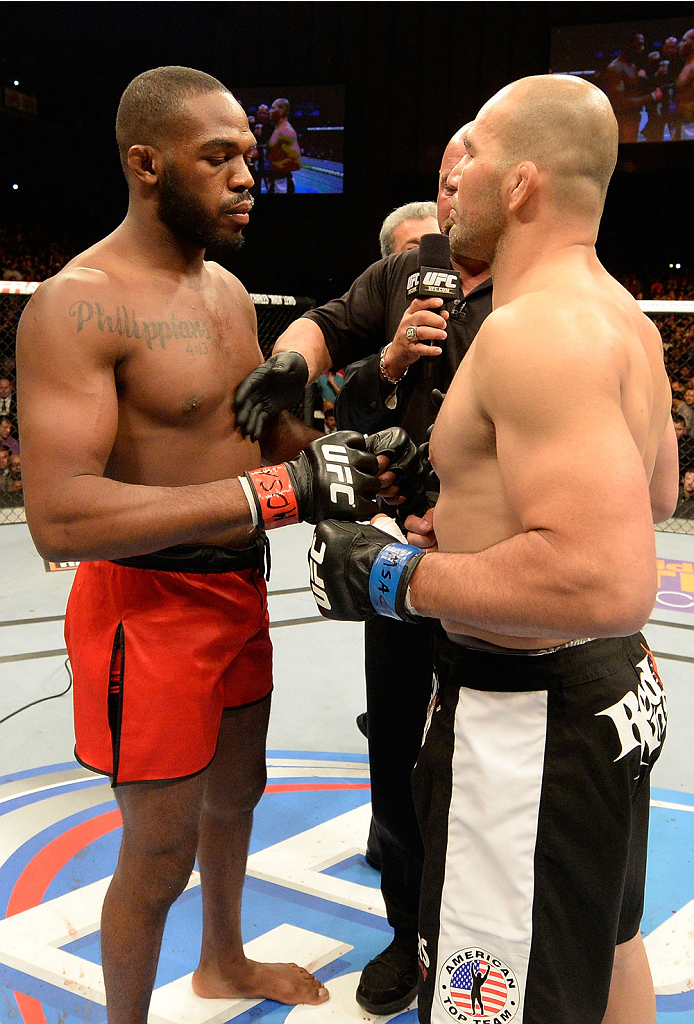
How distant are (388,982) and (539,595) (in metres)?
1.17

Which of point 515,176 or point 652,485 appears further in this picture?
point 652,485

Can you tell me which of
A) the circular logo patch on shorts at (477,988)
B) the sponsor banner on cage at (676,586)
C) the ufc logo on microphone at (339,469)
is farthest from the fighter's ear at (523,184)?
the sponsor banner on cage at (676,586)

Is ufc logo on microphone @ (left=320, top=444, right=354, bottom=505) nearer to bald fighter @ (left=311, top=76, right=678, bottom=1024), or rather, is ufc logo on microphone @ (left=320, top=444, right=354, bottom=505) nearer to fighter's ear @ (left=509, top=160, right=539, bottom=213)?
bald fighter @ (left=311, top=76, right=678, bottom=1024)

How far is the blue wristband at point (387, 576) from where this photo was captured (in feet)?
4.12

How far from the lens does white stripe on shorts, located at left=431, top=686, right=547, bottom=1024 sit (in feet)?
3.78

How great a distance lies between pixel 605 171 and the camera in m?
1.25

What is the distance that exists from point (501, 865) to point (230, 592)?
74 centimetres

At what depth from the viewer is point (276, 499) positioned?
4.99ft

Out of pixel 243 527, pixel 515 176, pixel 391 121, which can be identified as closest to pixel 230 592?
pixel 243 527

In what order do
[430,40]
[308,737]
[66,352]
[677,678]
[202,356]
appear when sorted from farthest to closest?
1. [430,40]
2. [677,678]
3. [308,737]
4. [202,356]
5. [66,352]

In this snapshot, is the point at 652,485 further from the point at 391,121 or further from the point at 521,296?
the point at 391,121

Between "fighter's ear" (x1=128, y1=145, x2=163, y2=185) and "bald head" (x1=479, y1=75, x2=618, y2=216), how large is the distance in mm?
665

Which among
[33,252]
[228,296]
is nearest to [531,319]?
[228,296]

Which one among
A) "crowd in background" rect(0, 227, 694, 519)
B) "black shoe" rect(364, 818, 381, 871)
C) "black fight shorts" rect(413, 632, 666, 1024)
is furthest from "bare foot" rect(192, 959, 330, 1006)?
"crowd in background" rect(0, 227, 694, 519)
